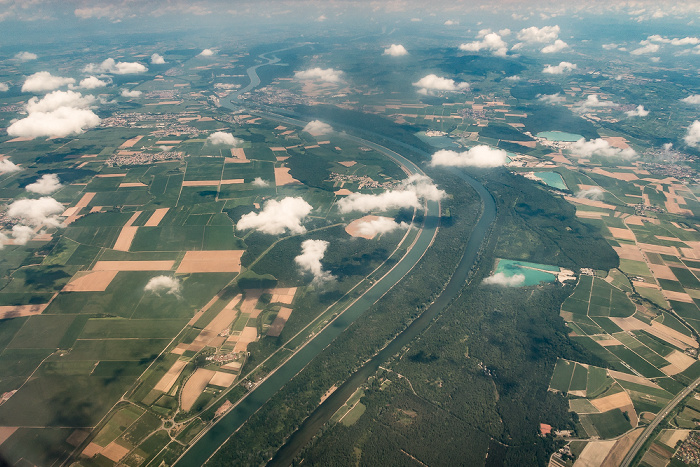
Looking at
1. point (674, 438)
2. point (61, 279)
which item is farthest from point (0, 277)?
point (674, 438)

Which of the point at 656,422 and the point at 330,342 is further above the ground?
the point at 656,422

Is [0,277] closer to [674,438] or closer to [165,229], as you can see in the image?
[165,229]

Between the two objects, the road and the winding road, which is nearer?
the road

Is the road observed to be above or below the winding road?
above

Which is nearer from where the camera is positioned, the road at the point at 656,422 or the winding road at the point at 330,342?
the road at the point at 656,422

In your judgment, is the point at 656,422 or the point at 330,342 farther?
the point at 330,342
